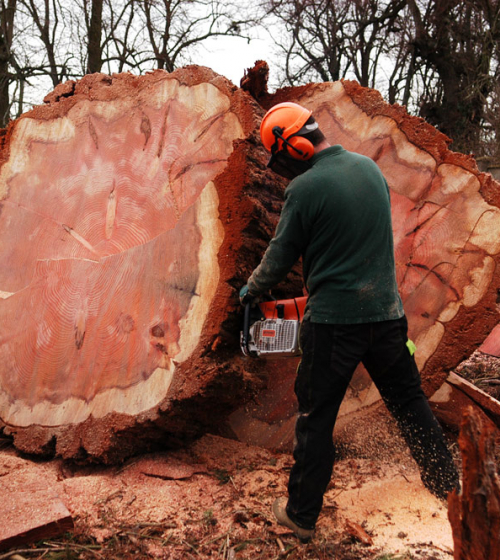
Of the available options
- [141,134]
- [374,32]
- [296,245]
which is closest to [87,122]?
[141,134]

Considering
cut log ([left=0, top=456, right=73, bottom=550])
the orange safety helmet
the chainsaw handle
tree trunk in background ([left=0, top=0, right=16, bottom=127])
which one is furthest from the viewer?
tree trunk in background ([left=0, top=0, right=16, bottom=127])

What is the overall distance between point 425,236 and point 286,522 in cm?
164

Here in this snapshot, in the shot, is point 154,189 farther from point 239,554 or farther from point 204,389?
point 239,554

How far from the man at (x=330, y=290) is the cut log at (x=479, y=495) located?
827 mm

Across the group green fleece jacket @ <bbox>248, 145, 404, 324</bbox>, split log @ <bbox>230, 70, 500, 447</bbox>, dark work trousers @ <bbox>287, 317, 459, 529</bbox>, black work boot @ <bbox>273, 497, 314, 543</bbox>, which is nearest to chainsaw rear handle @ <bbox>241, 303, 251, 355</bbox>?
green fleece jacket @ <bbox>248, 145, 404, 324</bbox>

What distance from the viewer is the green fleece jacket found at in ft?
7.18

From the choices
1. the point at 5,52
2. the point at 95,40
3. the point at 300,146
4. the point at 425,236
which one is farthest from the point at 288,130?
the point at 95,40

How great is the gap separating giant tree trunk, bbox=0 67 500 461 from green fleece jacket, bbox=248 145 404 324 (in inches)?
11.8

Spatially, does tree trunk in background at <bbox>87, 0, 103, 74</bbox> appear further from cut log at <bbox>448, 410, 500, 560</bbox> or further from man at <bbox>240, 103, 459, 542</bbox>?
cut log at <bbox>448, 410, 500, 560</bbox>

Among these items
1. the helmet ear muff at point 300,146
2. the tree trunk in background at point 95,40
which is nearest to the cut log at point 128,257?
the helmet ear muff at point 300,146

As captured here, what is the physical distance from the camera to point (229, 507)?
7.82 feet

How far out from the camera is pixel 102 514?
90.4 inches

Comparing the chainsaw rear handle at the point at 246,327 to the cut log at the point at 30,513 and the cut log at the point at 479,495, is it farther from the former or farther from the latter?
the cut log at the point at 479,495

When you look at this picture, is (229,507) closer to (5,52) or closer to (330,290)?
(330,290)
